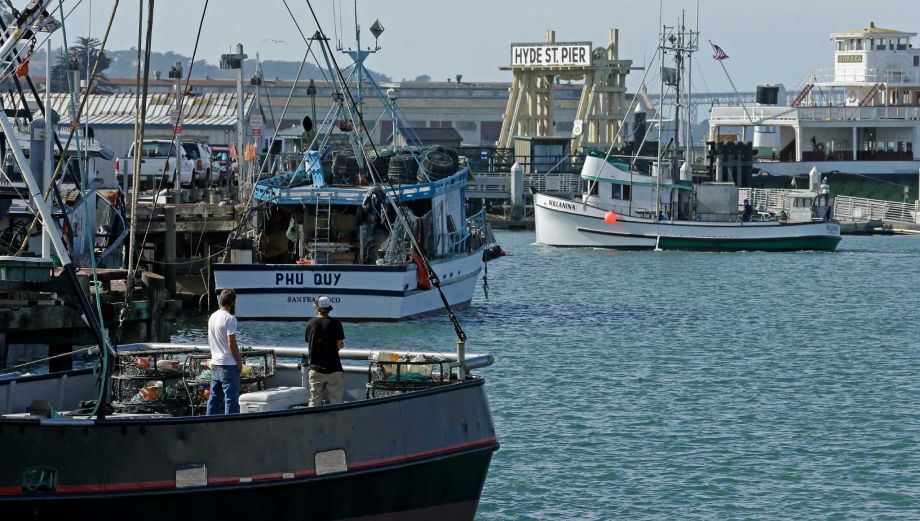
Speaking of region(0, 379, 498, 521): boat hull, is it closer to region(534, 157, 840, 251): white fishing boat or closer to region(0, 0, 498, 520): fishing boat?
region(0, 0, 498, 520): fishing boat

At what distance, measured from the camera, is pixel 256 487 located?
1505 centimetres

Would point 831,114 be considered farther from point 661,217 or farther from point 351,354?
point 351,354

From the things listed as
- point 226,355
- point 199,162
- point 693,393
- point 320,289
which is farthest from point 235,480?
point 199,162

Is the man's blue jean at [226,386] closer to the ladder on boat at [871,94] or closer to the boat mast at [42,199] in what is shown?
the boat mast at [42,199]

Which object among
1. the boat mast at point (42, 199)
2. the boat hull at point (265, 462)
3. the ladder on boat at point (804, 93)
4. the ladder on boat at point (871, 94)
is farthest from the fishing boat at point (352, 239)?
the ladder on boat at point (804, 93)

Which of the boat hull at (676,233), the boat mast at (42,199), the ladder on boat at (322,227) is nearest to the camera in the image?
the boat mast at (42,199)

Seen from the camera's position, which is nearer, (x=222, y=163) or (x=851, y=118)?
(x=222, y=163)

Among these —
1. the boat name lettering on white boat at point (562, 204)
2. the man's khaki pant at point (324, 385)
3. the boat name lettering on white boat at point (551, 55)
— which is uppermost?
the boat name lettering on white boat at point (551, 55)

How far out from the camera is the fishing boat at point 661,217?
6575cm

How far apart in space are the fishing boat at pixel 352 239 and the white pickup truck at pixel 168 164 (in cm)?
1021

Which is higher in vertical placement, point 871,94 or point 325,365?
point 871,94

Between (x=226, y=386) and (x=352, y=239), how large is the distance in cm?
2087

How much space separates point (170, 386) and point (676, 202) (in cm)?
5206

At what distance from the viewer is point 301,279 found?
112 feet
